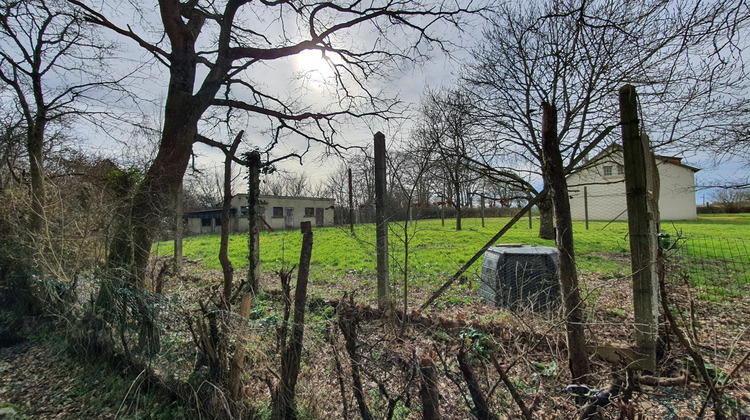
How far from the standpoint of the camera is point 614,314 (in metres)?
4.09

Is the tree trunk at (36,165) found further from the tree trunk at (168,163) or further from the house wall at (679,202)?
the house wall at (679,202)

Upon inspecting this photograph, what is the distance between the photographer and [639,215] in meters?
2.23

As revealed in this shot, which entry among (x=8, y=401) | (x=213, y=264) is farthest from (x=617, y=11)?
(x=213, y=264)

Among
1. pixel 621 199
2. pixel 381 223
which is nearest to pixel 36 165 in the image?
pixel 381 223

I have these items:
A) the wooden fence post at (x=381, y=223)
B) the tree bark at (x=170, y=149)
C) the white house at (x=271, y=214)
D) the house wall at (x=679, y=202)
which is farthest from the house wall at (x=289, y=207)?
the house wall at (x=679, y=202)

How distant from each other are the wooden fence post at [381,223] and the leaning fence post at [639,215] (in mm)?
2451

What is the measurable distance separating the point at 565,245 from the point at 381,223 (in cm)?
237

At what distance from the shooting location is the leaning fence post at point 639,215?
2229mm

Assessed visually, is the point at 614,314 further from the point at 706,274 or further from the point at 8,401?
the point at 8,401

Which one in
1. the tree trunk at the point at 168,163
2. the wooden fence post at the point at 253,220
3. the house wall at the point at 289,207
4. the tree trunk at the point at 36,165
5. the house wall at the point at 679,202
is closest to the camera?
the tree trunk at the point at 168,163

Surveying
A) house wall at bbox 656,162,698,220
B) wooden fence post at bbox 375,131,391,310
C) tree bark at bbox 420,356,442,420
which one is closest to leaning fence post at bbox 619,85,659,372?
tree bark at bbox 420,356,442,420

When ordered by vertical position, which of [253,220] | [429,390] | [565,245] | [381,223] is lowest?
[429,390]

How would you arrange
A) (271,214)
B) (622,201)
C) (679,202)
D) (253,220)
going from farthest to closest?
(271,214), (679,202), (622,201), (253,220)

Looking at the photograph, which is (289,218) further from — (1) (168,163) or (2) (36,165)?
(1) (168,163)
